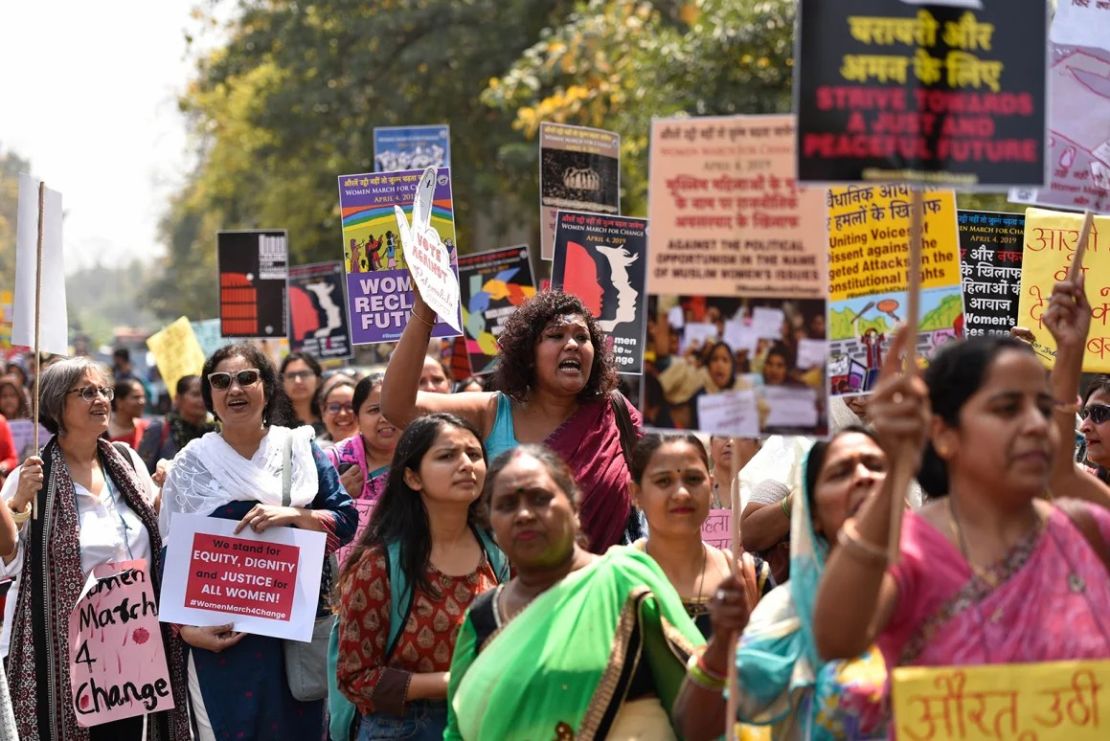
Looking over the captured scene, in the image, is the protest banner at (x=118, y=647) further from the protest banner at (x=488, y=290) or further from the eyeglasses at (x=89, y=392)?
the protest banner at (x=488, y=290)

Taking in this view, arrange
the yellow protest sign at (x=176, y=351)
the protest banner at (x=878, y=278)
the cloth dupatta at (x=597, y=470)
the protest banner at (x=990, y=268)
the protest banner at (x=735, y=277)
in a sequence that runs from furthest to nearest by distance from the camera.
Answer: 1. the yellow protest sign at (x=176, y=351)
2. the protest banner at (x=990, y=268)
3. the protest banner at (x=878, y=278)
4. the cloth dupatta at (x=597, y=470)
5. the protest banner at (x=735, y=277)

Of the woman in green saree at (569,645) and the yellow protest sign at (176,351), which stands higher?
the yellow protest sign at (176,351)

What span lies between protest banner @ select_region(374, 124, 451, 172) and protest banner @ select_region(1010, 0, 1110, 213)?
226 inches

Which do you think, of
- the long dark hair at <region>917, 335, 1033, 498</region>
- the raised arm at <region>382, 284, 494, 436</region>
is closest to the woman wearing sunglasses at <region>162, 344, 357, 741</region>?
the raised arm at <region>382, 284, 494, 436</region>

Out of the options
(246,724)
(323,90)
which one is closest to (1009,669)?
(246,724)

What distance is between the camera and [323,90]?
24266 mm

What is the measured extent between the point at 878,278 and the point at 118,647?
10.8ft

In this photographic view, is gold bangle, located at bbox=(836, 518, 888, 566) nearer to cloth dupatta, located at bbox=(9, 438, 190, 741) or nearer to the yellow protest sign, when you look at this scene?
cloth dupatta, located at bbox=(9, 438, 190, 741)

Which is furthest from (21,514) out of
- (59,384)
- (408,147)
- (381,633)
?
(408,147)

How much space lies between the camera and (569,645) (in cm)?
381

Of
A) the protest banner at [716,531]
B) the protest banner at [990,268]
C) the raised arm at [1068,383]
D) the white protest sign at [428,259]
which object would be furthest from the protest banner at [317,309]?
the raised arm at [1068,383]

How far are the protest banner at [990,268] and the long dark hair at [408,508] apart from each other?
2526mm

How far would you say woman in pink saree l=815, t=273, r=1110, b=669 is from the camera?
119 inches

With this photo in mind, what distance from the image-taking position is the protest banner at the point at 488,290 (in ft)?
28.8
